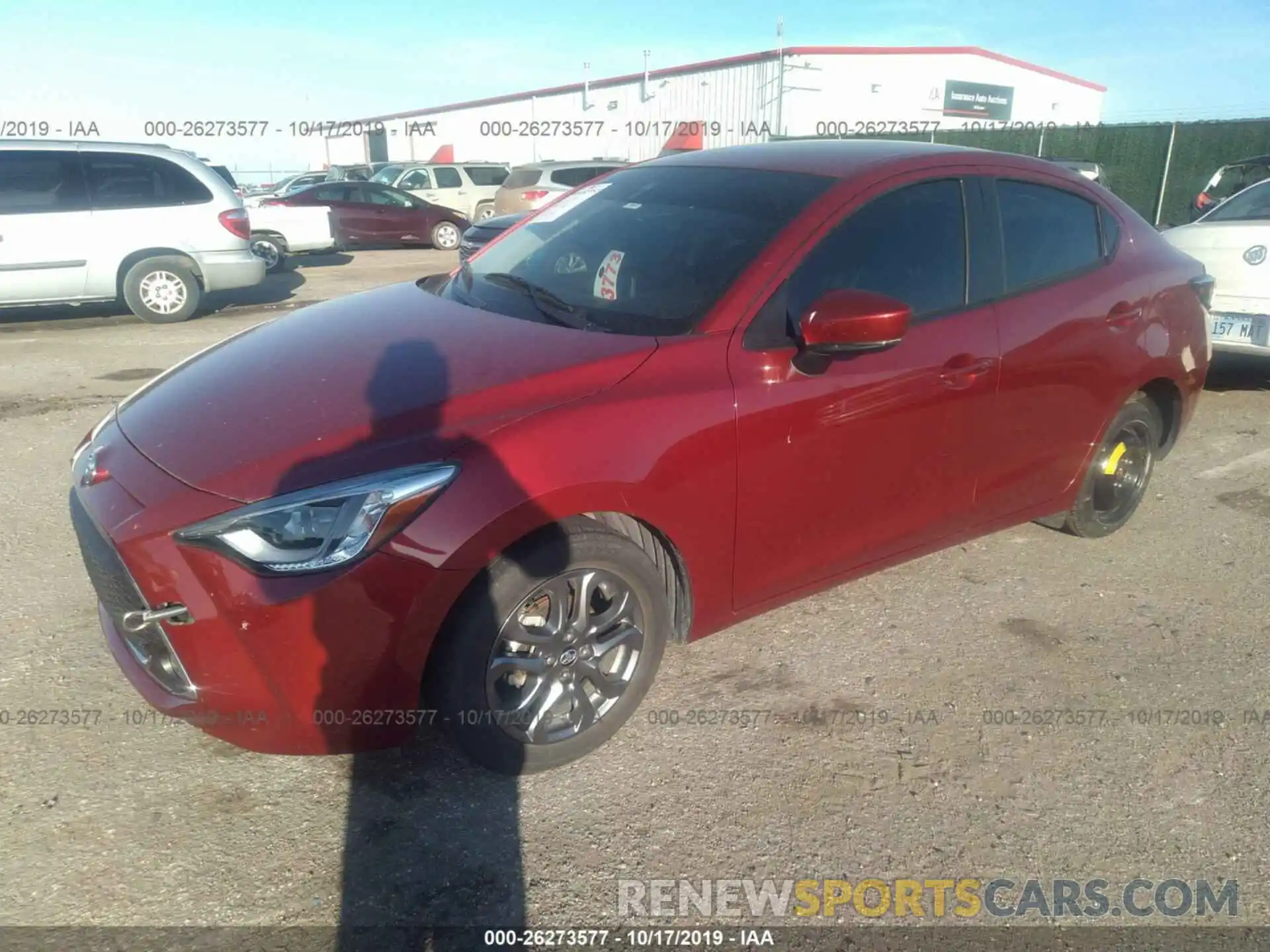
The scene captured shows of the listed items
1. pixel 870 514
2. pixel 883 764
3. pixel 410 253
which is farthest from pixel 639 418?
pixel 410 253

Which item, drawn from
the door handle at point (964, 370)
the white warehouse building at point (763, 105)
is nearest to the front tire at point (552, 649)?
the door handle at point (964, 370)

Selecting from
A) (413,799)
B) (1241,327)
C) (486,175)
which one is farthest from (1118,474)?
(486,175)

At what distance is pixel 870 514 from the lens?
3.08 metres

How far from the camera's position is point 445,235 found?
17.9 meters

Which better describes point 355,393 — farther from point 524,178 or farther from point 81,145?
point 524,178

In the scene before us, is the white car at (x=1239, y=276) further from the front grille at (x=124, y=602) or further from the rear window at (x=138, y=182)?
the rear window at (x=138, y=182)

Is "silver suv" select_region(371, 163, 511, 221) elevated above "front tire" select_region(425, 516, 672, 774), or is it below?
above

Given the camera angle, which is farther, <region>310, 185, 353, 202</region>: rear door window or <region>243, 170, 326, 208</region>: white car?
<region>310, 185, 353, 202</region>: rear door window

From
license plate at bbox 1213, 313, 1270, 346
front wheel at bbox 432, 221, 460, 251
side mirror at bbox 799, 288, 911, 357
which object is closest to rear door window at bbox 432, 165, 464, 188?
front wheel at bbox 432, 221, 460, 251

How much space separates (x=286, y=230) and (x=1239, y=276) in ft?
38.9

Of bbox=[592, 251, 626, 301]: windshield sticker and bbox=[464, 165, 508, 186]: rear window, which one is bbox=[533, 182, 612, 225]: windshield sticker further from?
bbox=[464, 165, 508, 186]: rear window

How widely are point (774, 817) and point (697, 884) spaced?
1.07 ft

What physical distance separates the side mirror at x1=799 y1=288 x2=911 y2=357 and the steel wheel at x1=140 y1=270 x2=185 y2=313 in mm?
8645

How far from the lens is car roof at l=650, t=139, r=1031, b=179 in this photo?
10.5 ft
